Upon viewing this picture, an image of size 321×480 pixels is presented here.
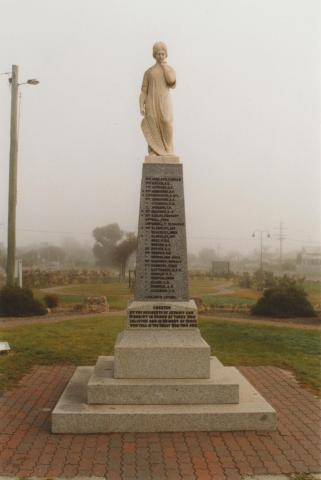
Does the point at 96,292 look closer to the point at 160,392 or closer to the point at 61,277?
the point at 61,277

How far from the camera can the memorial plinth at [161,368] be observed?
20.3 feet

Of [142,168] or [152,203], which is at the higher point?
[142,168]

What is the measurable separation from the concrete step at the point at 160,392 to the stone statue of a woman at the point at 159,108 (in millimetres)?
3236

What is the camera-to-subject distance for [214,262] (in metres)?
29.4

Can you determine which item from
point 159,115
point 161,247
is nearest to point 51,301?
point 161,247

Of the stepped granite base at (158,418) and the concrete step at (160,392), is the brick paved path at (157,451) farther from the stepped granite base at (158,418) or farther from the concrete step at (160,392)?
the concrete step at (160,392)

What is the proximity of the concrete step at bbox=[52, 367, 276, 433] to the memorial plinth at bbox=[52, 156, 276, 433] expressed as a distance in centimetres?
1

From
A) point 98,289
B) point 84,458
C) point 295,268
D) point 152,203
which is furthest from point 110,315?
Result: point 295,268

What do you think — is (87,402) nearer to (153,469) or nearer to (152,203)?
(153,469)

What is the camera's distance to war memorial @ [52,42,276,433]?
6.19 meters

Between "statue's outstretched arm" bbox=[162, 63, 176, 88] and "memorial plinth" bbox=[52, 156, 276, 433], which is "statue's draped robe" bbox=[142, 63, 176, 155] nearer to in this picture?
"statue's outstretched arm" bbox=[162, 63, 176, 88]

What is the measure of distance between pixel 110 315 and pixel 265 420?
37.4ft

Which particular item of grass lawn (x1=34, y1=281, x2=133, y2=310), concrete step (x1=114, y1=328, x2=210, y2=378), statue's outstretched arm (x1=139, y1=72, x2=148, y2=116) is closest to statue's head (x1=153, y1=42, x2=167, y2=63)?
statue's outstretched arm (x1=139, y1=72, x2=148, y2=116)

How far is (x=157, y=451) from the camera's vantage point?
5.61 metres
